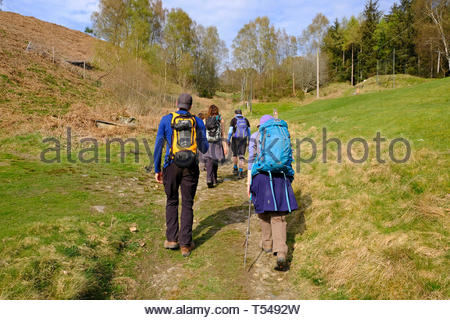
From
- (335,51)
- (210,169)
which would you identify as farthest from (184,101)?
(335,51)

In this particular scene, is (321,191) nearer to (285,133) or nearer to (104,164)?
(285,133)

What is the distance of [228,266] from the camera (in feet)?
14.5

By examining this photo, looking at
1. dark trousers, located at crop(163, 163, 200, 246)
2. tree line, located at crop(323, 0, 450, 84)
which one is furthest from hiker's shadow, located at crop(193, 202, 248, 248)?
tree line, located at crop(323, 0, 450, 84)

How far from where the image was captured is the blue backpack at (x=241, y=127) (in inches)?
386

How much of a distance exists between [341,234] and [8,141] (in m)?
13.8

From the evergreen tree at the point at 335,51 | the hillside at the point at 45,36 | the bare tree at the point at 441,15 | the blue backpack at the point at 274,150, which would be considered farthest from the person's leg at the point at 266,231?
the evergreen tree at the point at 335,51

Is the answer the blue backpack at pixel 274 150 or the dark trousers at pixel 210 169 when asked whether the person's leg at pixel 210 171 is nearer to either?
the dark trousers at pixel 210 169

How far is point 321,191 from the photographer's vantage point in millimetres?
6832

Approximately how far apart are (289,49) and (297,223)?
2508 inches

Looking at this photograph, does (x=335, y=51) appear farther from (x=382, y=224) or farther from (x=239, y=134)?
(x=382, y=224)

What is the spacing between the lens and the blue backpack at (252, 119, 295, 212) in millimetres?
4379

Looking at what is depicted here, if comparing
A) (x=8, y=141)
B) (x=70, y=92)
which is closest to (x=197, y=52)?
(x=70, y=92)

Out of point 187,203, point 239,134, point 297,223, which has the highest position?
point 239,134

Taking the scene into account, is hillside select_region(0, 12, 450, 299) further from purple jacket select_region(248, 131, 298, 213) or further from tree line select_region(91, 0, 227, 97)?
tree line select_region(91, 0, 227, 97)
